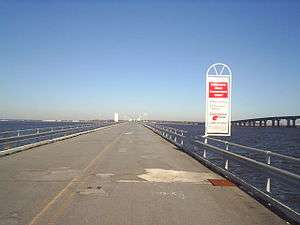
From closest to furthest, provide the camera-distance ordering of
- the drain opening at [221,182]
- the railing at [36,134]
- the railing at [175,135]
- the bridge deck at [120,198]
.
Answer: the bridge deck at [120,198] → the drain opening at [221,182] → the railing at [36,134] → the railing at [175,135]

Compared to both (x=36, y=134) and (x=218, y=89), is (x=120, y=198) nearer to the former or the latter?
(x=218, y=89)

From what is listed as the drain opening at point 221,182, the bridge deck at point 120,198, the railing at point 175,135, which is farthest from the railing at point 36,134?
the drain opening at point 221,182

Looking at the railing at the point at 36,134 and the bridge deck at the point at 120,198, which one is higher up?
the railing at the point at 36,134

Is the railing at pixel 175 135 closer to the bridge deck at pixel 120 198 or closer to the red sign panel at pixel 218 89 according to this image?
the red sign panel at pixel 218 89

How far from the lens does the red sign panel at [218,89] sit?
72.0ft

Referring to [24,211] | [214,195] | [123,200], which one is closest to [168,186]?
[214,195]

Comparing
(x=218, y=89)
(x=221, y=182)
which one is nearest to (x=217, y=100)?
(x=218, y=89)

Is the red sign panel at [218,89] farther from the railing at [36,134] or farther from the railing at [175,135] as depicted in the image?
the railing at [36,134]

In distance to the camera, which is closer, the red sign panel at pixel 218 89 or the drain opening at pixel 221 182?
the drain opening at pixel 221 182

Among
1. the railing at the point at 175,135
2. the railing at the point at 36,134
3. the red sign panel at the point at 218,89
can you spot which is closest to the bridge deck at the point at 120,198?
the red sign panel at the point at 218,89

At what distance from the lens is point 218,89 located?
72.0 feet

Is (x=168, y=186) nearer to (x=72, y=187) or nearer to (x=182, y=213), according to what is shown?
(x=72, y=187)

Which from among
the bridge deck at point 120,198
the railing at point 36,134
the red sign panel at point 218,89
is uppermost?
the red sign panel at point 218,89

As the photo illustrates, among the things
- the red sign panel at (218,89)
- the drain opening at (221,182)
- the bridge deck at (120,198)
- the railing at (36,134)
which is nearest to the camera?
the bridge deck at (120,198)
